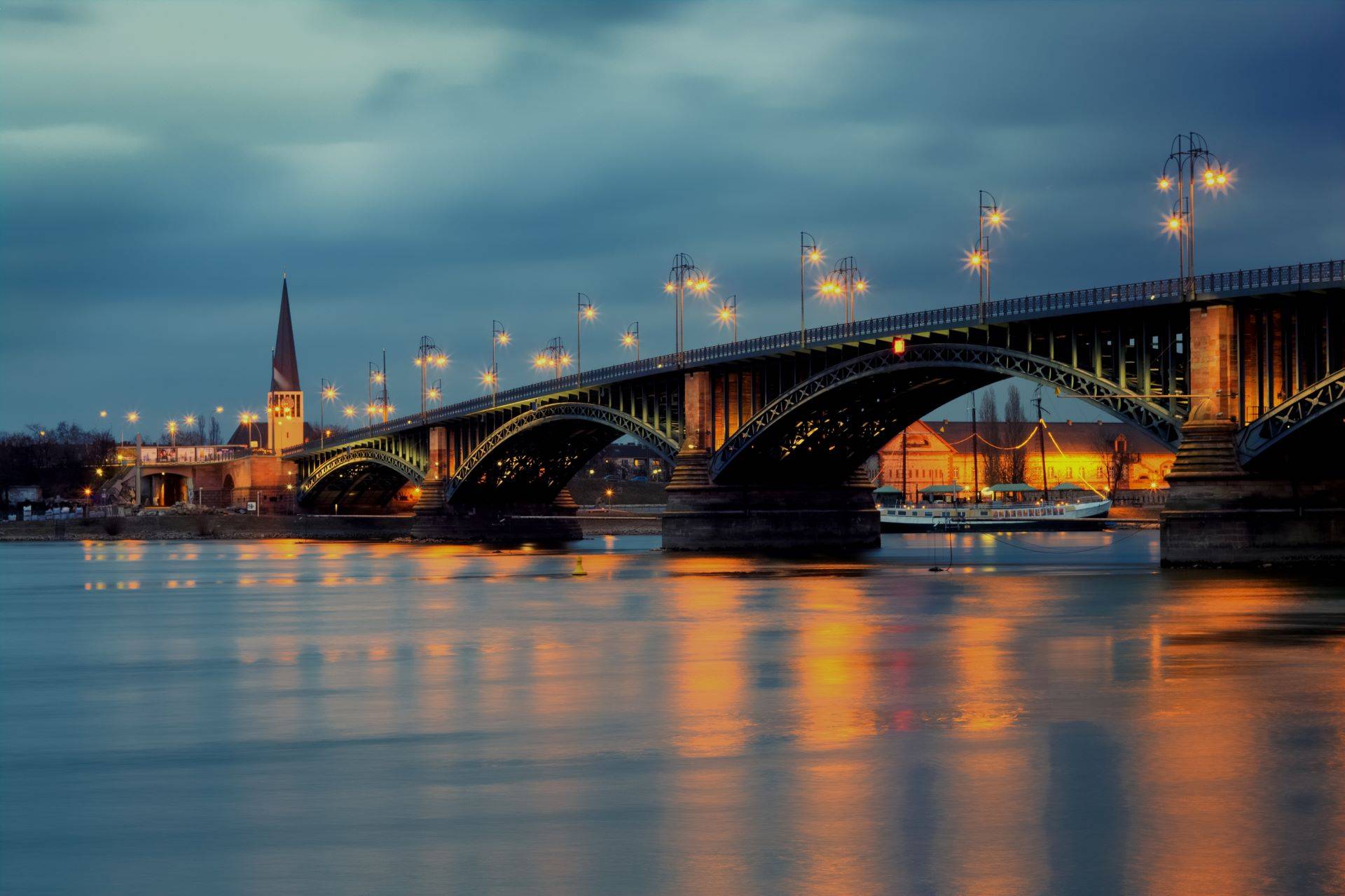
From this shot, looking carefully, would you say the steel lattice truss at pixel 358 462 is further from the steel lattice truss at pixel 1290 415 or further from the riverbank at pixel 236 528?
the steel lattice truss at pixel 1290 415

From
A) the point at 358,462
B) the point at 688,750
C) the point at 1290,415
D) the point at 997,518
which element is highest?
the point at 1290,415

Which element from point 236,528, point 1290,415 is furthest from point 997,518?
point 1290,415

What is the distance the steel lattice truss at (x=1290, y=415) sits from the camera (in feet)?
183

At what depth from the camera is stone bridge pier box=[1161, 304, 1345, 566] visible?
59.9 metres

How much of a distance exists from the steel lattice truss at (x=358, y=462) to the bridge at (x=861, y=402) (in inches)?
21.1

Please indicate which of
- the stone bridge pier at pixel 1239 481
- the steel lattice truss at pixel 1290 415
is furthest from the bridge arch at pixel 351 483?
the steel lattice truss at pixel 1290 415

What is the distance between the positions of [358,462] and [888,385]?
253 ft

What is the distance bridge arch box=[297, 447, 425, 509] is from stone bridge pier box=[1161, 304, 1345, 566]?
3828 inches

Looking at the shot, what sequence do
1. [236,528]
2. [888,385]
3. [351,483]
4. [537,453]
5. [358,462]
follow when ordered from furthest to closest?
[351,483] < [236,528] < [358,462] < [537,453] < [888,385]

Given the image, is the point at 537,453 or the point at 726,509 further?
the point at 537,453

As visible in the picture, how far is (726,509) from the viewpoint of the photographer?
92.9m

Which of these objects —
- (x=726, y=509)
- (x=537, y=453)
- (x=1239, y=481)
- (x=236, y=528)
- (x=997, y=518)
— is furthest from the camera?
(x=236, y=528)

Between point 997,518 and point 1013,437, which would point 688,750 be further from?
point 1013,437

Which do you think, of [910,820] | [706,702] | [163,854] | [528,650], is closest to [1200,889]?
[910,820]
